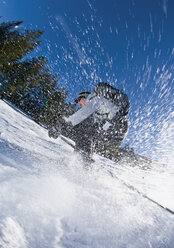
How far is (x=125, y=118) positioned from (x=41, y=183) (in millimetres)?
2128

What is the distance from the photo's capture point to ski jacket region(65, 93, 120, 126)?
298 centimetres

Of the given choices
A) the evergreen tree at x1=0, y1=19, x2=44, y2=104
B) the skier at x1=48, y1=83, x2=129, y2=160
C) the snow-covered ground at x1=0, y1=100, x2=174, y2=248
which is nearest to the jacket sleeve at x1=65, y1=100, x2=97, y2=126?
the skier at x1=48, y1=83, x2=129, y2=160

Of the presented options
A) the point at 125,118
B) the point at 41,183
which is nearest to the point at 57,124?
the point at 125,118

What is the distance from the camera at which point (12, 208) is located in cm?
108

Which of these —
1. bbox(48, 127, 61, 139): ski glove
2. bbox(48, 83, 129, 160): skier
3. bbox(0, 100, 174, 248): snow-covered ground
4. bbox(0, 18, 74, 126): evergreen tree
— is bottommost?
bbox(0, 100, 174, 248): snow-covered ground

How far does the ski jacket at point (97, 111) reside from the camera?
2976 millimetres

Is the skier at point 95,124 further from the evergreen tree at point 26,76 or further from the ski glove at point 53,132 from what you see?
the evergreen tree at point 26,76

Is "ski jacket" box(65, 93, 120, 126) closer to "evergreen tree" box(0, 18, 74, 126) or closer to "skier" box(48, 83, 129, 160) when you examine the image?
"skier" box(48, 83, 129, 160)

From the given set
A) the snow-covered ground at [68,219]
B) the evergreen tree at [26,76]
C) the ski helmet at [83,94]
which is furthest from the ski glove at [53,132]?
the evergreen tree at [26,76]

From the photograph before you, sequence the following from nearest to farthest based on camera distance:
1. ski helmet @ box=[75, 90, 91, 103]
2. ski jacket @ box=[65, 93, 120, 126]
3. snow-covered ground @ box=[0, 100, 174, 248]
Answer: snow-covered ground @ box=[0, 100, 174, 248] < ski jacket @ box=[65, 93, 120, 126] < ski helmet @ box=[75, 90, 91, 103]

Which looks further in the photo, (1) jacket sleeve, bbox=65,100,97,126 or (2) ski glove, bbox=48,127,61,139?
(2) ski glove, bbox=48,127,61,139

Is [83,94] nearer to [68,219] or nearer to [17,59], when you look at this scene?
[68,219]

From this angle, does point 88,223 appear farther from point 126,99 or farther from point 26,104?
point 26,104

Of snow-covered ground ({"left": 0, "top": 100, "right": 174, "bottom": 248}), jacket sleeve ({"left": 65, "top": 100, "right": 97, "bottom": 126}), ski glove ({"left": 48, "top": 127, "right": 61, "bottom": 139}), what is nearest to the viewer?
snow-covered ground ({"left": 0, "top": 100, "right": 174, "bottom": 248})
